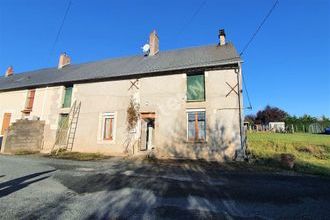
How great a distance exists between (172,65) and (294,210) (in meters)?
10.8

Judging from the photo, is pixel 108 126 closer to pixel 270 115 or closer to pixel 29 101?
pixel 29 101

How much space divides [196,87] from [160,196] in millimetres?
8640

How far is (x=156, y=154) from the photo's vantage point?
12500 mm

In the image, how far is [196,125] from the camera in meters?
12.2

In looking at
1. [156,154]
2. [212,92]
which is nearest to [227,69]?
[212,92]

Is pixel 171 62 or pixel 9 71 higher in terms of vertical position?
pixel 9 71

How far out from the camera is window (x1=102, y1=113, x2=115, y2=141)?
14.0m

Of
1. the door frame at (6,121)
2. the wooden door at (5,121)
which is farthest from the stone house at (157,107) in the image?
the wooden door at (5,121)

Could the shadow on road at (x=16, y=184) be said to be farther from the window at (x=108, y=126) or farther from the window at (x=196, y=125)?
the window at (x=196, y=125)

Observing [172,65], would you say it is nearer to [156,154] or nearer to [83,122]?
[156,154]

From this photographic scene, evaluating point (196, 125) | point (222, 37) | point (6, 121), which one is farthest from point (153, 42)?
point (6, 121)

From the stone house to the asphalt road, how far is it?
14.8 feet

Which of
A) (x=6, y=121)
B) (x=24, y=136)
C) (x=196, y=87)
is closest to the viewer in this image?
(x=196, y=87)

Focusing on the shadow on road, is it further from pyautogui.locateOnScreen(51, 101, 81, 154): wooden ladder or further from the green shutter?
the green shutter
